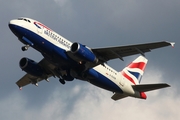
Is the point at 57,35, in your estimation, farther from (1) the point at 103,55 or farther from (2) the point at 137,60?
(2) the point at 137,60

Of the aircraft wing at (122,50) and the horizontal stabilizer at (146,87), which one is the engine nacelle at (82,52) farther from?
the horizontal stabilizer at (146,87)

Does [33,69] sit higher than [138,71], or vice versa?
[33,69]

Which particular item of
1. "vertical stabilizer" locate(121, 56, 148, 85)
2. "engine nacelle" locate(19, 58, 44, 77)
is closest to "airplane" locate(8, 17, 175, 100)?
"engine nacelle" locate(19, 58, 44, 77)

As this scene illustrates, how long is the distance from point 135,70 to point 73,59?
15.5 m

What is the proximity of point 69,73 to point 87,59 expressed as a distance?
16.2ft

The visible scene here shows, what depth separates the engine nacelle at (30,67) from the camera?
2267 inches

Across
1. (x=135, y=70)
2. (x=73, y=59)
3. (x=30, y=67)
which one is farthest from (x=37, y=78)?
(x=135, y=70)

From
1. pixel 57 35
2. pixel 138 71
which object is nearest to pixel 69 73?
pixel 57 35

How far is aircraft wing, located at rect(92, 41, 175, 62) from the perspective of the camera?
50.3 meters

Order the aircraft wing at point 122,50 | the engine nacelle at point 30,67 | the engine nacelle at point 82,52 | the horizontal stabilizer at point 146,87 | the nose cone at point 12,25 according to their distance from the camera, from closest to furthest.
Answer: the aircraft wing at point 122,50 < the nose cone at point 12,25 < the engine nacelle at point 82,52 < the horizontal stabilizer at point 146,87 < the engine nacelle at point 30,67

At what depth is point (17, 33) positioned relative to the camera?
Answer: 5125 centimetres

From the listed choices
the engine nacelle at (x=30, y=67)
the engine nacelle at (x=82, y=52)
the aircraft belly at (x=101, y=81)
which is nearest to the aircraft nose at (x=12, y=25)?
the engine nacelle at (x=82, y=52)

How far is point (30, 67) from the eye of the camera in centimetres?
5781

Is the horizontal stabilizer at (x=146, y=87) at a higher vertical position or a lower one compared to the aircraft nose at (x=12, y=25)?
lower
